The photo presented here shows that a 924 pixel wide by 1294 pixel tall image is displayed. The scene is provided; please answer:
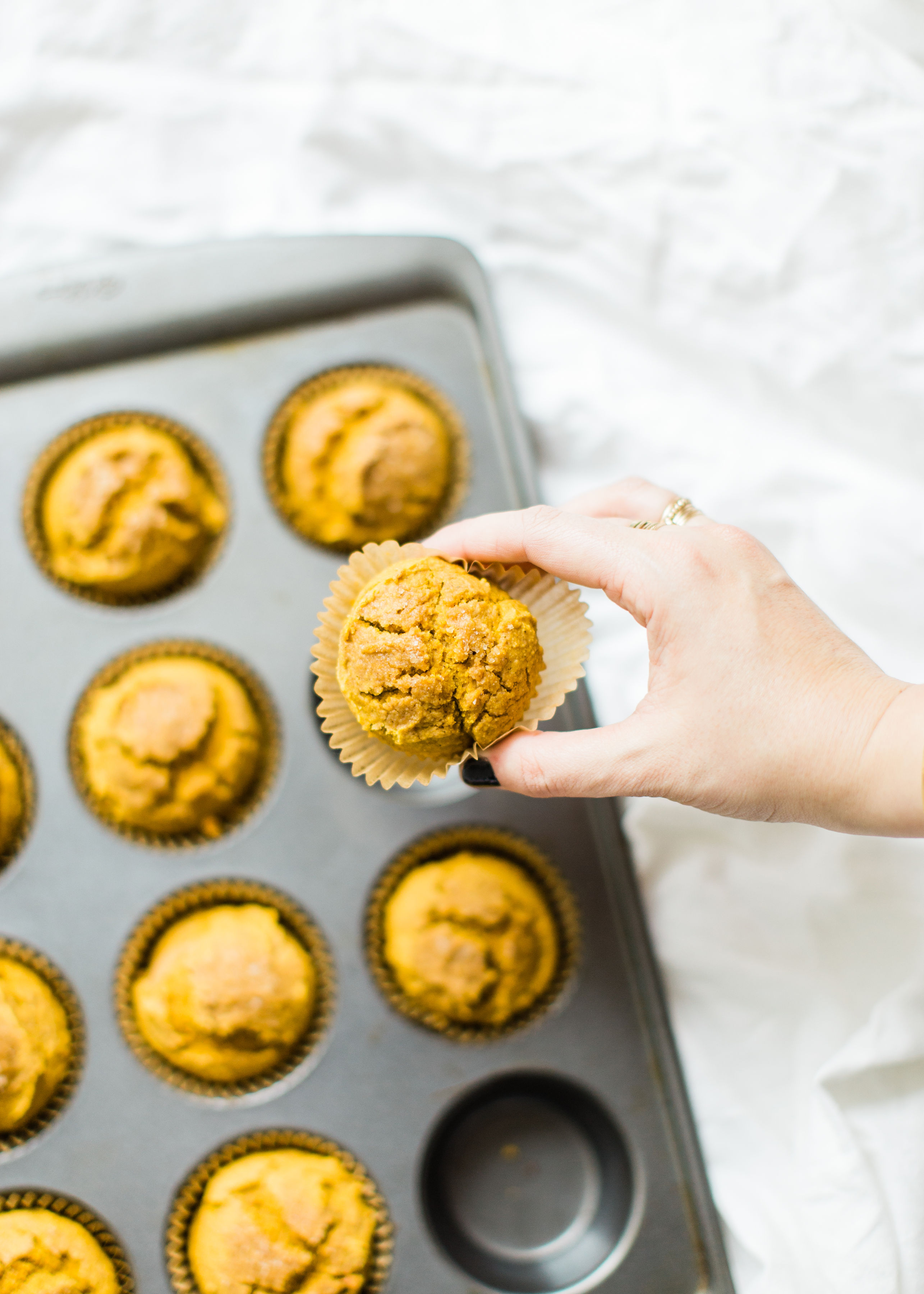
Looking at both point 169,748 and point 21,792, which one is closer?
point 169,748

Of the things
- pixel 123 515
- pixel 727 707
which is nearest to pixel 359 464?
pixel 123 515

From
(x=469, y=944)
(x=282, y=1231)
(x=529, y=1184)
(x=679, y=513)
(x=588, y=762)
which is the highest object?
(x=679, y=513)

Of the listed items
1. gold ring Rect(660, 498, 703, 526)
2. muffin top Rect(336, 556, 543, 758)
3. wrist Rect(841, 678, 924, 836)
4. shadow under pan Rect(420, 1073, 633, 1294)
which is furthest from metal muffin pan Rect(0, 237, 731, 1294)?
wrist Rect(841, 678, 924, 836)

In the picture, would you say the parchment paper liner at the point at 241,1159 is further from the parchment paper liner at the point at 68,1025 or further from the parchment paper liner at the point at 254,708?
the parchment paper liner at the point at 254,708

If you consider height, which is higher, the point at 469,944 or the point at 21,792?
the point at 21,792

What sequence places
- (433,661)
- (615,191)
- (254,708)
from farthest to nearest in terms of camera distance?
(615,191) < (254,708) < (433,661)

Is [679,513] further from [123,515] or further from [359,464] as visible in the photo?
[123,515]

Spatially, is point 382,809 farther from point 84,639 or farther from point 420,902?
point 84,639
